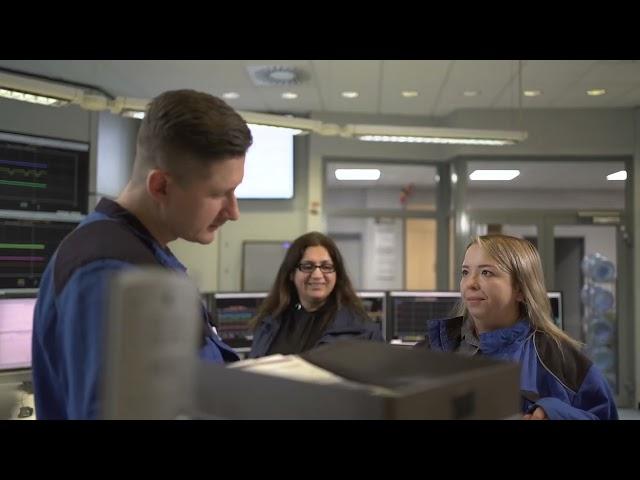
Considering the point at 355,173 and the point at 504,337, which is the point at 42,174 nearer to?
the point at 504,337

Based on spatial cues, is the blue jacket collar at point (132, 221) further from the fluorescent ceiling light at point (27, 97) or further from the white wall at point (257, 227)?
the white wall at point (257, 227)

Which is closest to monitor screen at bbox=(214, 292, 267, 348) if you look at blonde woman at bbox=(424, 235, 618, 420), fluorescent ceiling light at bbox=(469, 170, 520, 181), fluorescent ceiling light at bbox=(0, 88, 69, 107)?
fluorescent ceiling light at bbox=(0, 88, 69, 107)

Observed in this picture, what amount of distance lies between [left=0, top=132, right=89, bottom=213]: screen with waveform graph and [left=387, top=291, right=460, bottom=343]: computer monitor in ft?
7.32

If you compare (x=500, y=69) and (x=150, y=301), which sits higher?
(x=500, y=69)

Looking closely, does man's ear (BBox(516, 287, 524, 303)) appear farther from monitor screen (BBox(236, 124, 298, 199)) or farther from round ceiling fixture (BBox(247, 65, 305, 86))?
monitor screen (BBox(236, 124, 298, 199))

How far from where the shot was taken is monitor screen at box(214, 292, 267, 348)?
4.02m

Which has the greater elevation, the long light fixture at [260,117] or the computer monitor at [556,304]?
the long light fixture at [260,117]

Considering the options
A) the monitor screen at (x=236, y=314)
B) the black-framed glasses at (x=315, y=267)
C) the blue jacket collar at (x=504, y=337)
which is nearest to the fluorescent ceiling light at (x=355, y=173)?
the monitor screen at (x=236, y=314)

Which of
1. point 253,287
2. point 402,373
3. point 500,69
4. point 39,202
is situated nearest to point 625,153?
point 500,69

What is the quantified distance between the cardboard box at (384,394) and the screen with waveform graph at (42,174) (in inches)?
129

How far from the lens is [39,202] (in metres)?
3.52

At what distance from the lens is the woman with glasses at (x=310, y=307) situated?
93.5 inches
